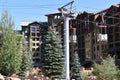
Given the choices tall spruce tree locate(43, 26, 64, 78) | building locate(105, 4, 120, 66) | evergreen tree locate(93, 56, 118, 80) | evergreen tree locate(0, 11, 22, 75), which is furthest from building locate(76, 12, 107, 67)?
evergreen tree locate(0, 11, 22, 75)

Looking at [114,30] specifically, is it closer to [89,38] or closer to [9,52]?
[89,38]

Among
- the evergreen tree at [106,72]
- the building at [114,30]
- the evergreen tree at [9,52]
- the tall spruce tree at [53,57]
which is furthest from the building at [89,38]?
the evergreen tree at [9,52]

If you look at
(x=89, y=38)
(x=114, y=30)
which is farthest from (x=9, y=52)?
Answer: (x=89, y=38)

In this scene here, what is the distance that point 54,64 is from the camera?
48.9 meters

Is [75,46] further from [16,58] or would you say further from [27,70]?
[16,58]

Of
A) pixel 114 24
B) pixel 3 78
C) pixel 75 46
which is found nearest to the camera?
pixel 3 78

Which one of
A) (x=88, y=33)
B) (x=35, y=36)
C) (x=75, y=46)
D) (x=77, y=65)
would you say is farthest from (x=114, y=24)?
(x=35, y=36)

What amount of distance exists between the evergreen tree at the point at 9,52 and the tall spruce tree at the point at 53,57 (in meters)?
9.26

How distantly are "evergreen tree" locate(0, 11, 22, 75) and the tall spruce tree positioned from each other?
926cm

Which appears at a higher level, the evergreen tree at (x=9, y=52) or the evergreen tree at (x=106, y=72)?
the evergreen tree at (x=9, y=52)

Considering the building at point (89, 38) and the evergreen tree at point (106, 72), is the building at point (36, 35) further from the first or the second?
the evergreen tree at point (106, 72)

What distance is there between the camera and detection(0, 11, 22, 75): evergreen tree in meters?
39.5

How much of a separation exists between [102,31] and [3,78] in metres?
48.1

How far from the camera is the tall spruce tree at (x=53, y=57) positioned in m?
48.7
